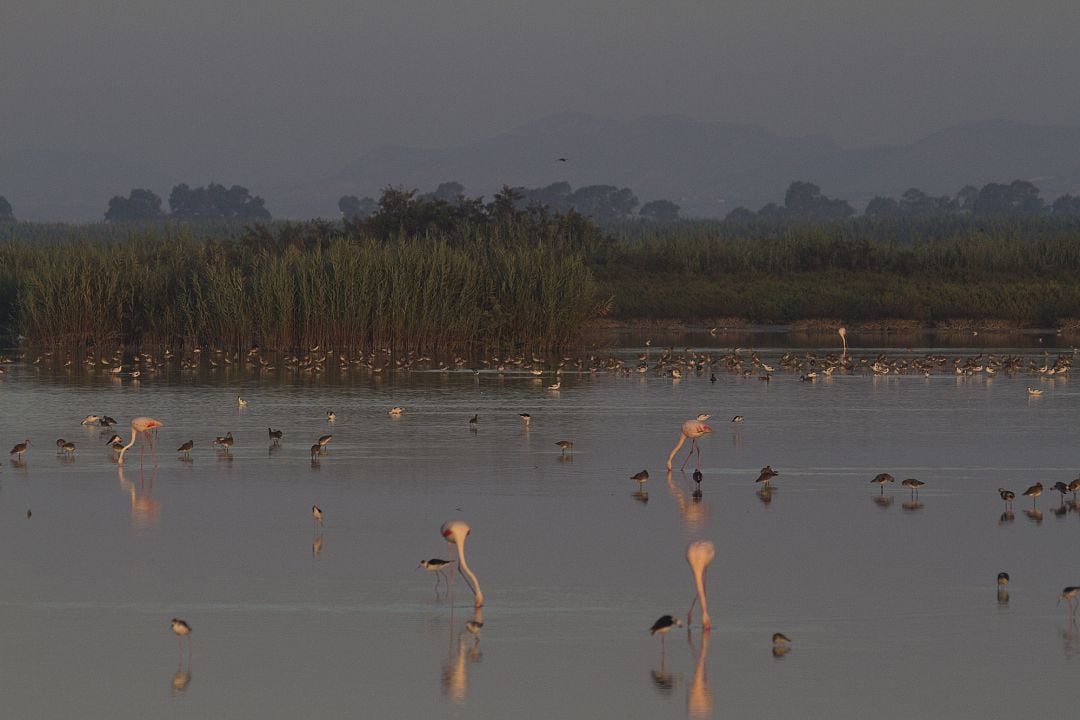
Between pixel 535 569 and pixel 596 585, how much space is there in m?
0.72

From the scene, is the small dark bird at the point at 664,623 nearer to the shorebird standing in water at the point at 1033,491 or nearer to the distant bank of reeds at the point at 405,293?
the shorebird standing in water at the point at 1033,491

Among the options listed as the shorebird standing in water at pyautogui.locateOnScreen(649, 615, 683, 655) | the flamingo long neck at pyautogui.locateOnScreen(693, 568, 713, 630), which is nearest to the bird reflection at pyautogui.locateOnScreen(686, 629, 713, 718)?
the shorebird standing in water at pyautogui.locateOnScreen(649, 615, 683, 655)

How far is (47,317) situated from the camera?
134 feet

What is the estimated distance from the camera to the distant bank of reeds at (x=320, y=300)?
3966cm

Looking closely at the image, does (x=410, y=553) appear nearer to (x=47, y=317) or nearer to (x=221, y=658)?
(x=221, y=658)

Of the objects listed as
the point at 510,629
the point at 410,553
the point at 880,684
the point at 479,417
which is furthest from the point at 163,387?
the point at 880,684

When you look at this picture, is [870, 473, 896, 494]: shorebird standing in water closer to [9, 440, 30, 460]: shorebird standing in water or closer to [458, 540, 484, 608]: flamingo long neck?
[458, 540, 484, 608]: flamingo long neck

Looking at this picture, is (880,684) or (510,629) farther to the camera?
(510,629)

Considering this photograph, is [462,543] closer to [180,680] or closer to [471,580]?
[471,580]

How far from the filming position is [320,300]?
39.7 m

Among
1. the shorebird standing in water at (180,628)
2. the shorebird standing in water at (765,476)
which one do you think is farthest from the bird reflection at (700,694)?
the shorebird standing in water at (765,476)

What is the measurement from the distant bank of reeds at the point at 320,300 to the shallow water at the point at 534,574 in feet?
51.9

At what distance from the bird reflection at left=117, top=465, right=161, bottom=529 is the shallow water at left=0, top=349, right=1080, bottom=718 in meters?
0.05

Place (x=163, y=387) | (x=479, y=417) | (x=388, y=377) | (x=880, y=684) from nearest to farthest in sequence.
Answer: (x=880, y=684)
(x=479, y=417)
(x=163, y=387)
(x=388, y=377)
